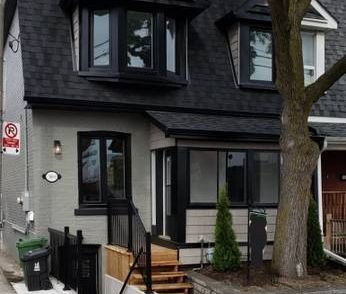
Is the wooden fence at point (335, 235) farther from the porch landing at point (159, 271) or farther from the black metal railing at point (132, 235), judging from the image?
the black metal railing at point (132, 235)

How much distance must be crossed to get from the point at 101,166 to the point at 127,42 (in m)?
2.80

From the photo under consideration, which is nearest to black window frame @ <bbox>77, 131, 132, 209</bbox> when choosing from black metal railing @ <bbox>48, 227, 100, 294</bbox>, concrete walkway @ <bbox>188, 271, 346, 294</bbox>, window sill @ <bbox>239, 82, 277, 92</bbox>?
black metal railing @ <bbox>48, 227, 100, 294</bbox>

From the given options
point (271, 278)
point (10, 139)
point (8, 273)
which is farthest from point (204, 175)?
point (8, 273)

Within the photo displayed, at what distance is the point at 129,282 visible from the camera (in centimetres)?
1027

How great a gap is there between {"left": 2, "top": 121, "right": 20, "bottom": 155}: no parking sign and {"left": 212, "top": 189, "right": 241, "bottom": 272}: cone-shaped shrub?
3.97 metres

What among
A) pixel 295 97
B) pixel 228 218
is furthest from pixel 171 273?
pixel 295 97

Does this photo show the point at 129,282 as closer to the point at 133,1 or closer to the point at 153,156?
the point at 153,156

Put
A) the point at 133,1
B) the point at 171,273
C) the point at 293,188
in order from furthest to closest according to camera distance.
A: 1. the point at 133,1
2. the point at 171,273
3. the point at 293,188

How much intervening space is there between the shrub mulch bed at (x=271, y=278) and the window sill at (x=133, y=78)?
4174 mm

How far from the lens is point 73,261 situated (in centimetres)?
Answer: 1042

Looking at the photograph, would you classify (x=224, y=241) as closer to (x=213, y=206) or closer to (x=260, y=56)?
(x=213, y=206)

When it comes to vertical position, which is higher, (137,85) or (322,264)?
(137,85)

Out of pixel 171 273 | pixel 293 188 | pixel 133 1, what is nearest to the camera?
pixel 293 188

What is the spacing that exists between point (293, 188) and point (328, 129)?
151 inches
